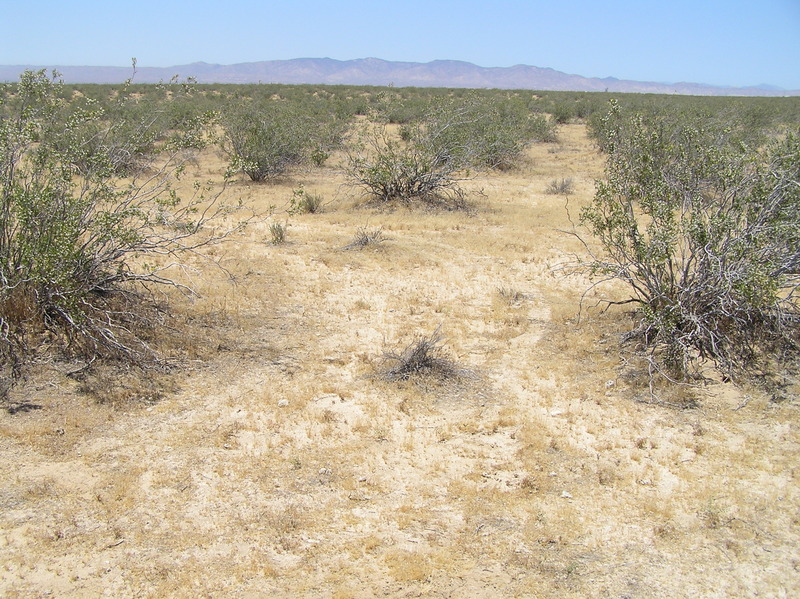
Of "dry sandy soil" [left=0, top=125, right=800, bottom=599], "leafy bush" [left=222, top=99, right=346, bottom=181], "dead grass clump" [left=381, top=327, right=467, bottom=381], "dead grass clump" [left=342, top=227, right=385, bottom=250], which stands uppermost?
"leafy bush" [left=222, top=99, right=346, bottom=181]

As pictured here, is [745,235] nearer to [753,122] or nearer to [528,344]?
[528,344]

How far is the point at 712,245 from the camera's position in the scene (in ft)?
20.9

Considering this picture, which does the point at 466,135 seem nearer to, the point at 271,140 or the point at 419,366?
the point at 271,140

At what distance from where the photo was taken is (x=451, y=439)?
5.29m

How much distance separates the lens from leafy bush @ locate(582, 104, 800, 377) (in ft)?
20.3

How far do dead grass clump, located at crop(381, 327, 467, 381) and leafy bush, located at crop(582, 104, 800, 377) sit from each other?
6.04 ft

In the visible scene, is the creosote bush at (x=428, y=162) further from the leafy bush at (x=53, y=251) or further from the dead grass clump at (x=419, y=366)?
the dead grass clump at (x=419, y=366)

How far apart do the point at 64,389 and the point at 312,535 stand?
285 centimetres

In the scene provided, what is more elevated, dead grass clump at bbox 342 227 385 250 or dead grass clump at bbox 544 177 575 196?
dead grass clump at bbox 544 177 575 196

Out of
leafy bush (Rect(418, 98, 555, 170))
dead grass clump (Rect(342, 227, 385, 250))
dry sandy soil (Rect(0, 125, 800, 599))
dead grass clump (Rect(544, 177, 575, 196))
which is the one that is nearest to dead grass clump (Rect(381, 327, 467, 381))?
dry sandy soil (Rect(0, 125, 800, 599))

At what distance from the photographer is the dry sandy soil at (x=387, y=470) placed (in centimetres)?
378

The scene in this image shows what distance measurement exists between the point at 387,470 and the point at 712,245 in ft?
13.0

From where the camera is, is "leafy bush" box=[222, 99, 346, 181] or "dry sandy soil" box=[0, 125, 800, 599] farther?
"leafy bush" box=[222, 99, 346, 181]

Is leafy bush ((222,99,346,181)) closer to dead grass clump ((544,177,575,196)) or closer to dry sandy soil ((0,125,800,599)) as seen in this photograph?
dead grass clump ((544,177,575,196))
